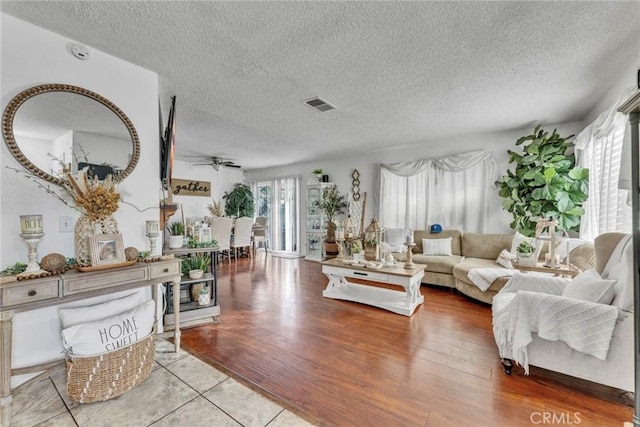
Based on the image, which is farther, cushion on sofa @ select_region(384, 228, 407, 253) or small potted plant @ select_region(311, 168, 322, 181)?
small potted plant @ select_region(311, 168, 322, 181)

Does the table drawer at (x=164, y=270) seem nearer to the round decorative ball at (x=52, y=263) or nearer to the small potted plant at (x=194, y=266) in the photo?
the round decorative ball at (x=52, y=263)

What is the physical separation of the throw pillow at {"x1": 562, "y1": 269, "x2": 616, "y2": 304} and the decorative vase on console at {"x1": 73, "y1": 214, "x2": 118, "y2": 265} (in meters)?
3.32

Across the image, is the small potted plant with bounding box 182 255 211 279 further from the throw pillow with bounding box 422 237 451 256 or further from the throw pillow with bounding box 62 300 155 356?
the throw pillow with bounding box 422 237 451 256

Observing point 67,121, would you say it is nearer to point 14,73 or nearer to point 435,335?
point 14,73

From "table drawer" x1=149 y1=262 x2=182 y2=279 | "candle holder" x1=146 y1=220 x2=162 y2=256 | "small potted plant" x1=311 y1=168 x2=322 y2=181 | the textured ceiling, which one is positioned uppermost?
the textured ceiling

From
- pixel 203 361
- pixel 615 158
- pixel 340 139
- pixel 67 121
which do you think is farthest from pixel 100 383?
pixel 615 158

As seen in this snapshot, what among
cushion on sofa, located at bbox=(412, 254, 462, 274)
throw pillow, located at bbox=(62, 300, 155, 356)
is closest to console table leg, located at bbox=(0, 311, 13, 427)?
throw pillow, located at bbox=(62, 300, 155, 356)

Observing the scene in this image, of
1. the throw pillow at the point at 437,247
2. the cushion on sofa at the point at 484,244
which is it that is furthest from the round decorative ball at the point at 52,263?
the cushion on sofa at the point at 484,244

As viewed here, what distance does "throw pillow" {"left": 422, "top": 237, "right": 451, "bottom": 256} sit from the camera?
13.2ft

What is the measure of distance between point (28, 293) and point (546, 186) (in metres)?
4.98

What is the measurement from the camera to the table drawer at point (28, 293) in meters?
1.36

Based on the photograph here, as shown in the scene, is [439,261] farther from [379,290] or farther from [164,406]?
[164,406]

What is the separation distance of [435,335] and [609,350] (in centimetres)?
113

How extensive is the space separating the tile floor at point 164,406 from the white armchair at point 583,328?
5.01 ft
